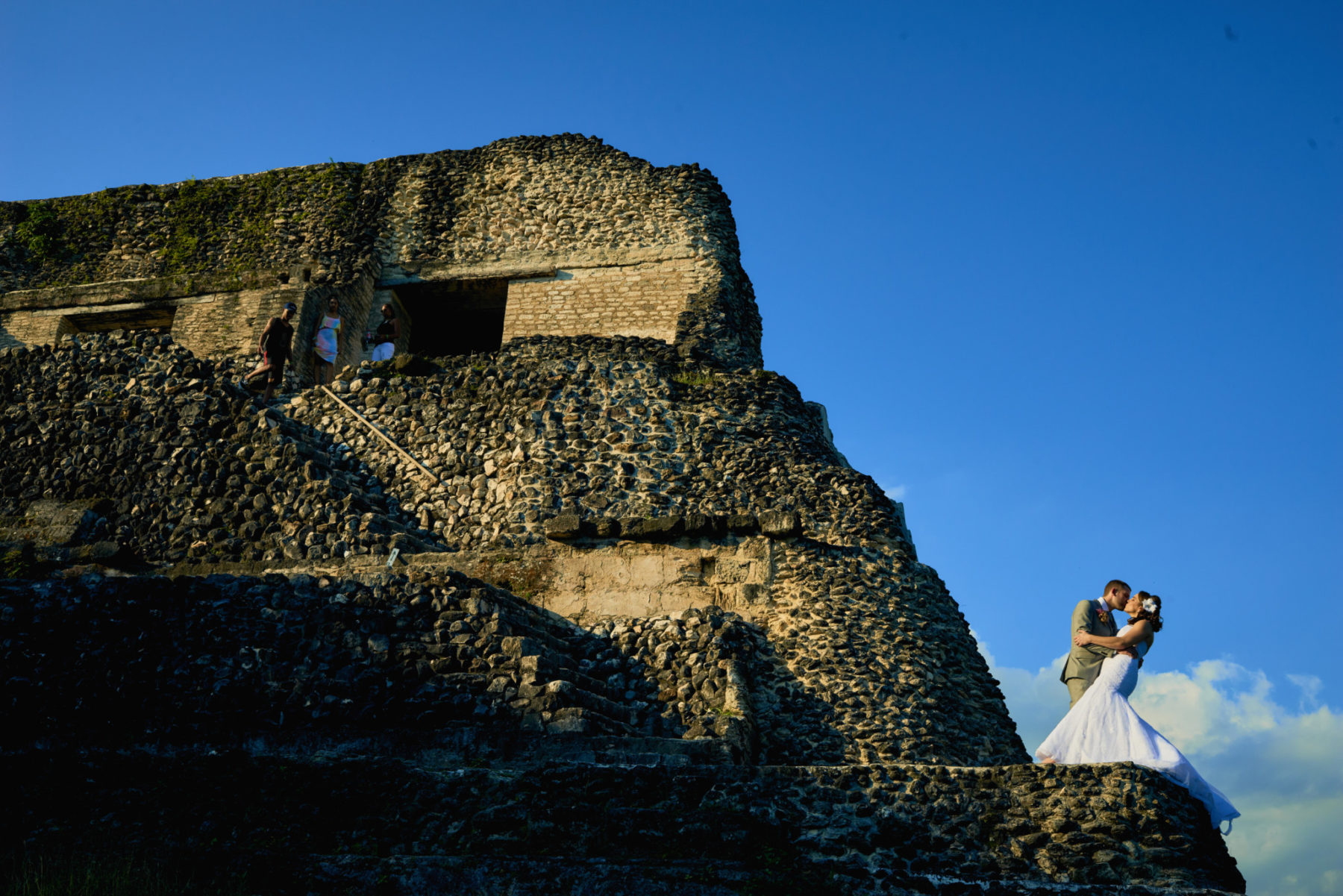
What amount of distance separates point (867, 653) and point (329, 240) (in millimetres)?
10587

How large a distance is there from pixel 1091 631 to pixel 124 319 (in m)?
14.3

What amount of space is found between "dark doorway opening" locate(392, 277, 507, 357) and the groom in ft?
31.6

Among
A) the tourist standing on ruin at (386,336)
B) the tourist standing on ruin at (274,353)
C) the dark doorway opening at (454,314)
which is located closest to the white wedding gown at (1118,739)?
the tourist standing on ruin at (274,353)

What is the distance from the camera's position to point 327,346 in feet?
47.2

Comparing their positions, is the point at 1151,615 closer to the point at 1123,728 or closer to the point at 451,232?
the point at 1123,728

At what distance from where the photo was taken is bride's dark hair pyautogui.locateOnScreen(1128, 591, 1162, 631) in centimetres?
693

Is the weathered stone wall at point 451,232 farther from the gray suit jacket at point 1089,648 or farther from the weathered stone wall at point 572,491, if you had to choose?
the gray suit jacket at point 1089,648

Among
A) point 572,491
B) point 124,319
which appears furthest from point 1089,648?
point 124,319

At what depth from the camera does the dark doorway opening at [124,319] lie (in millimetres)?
16219

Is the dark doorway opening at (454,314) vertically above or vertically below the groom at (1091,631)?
above

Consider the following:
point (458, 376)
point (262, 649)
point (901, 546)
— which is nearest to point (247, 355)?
point (458, 376)

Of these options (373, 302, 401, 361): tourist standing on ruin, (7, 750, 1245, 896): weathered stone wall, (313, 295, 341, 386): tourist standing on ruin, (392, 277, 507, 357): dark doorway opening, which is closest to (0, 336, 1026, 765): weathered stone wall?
(313, 295, 341, 386): tourist standing on ruin

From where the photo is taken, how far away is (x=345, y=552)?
10.6 metres

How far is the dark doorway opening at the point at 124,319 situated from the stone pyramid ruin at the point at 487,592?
98 millimetres
